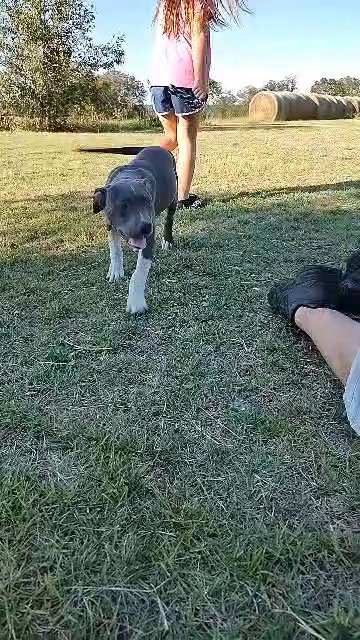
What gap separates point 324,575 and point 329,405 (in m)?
0.80

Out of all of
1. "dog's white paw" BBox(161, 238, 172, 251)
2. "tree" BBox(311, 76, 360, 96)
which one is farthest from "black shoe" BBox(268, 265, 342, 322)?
"tree" BBox(311, 76, 360, 96)

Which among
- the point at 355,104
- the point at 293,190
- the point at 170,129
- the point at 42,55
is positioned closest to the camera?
the point at 170,129

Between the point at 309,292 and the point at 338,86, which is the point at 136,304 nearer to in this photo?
the point at 309,292

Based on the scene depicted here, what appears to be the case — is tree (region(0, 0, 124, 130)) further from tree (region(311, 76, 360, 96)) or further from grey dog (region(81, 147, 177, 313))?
tree (region(311, 76, 360, 96))

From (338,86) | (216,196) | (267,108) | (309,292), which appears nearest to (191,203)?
(216,196)

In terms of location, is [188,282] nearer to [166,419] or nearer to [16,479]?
[166,419]

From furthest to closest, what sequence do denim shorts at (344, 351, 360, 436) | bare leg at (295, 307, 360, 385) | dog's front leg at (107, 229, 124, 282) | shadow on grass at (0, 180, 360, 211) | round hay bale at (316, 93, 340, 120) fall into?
round hay bale at (316, 93, 340, 120) < shadow on grass at (0, 180, 360, 211) < dog's front leg at (107, 229, 124, 282) < bare leg at (295, 307, 360, 385) < denim shorts at (344, 351, 360, 436)

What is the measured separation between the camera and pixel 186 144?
4.58 meters

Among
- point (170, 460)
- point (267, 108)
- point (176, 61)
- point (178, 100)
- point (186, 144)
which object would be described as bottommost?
point (170, 460)

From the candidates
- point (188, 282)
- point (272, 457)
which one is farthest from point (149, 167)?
point (272, 457)

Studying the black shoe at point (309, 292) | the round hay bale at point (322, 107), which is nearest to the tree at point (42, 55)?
the round hay bale at point (322, 107)

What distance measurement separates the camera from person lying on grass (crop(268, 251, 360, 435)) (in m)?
2.23

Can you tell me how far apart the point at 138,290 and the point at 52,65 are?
16.8 metres

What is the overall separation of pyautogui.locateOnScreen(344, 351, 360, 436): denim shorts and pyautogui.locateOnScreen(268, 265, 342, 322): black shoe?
658mm
